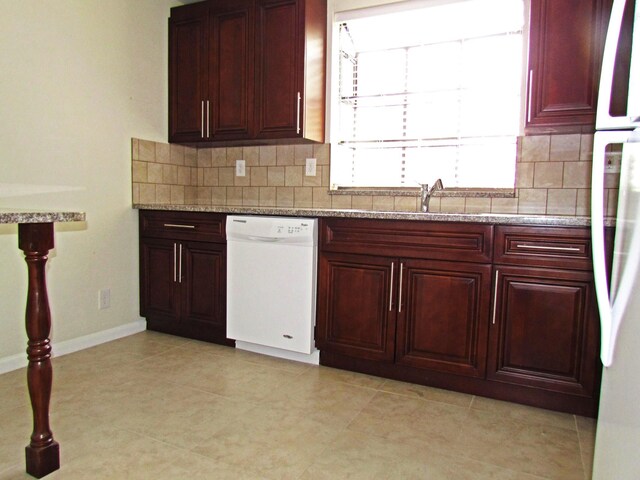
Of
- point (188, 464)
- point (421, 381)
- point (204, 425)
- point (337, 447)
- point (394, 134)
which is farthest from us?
point (394, 134)

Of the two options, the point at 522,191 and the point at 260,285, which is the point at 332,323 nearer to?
the point at 260,285

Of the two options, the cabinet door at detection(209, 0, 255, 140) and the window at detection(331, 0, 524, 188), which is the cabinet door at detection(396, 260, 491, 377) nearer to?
the window at detection(331, 0, 524, 188)

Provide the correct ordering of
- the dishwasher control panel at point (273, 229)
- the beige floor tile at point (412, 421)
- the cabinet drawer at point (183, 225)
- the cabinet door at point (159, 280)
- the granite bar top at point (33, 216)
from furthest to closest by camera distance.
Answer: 1. the cabinet door at point (159, 280)
2. the cabinet drawer at point (183, 225)
3. the dishwasher control panel at point (273, 229)
4. the beige floor tile at point (412, 421)
5. the granite bar top at point (33, 216)

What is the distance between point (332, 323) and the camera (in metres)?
2.59

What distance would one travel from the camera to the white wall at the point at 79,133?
2.49 metres

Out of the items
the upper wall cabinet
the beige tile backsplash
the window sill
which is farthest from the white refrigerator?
the upper wall cabinet

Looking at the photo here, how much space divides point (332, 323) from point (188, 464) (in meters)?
1.12

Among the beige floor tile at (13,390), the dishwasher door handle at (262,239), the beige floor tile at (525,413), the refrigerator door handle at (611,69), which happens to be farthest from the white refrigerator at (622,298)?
the beige floor tile at (13,390)

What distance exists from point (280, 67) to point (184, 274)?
4.91ft

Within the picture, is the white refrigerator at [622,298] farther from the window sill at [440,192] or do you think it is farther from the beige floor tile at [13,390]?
the beige floor tile at [13,390]

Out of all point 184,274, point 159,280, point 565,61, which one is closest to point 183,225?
point 184,274

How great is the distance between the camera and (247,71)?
3139 mm

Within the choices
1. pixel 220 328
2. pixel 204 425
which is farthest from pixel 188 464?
pixel 220 328

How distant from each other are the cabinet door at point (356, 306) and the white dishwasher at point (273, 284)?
0.24 feet
